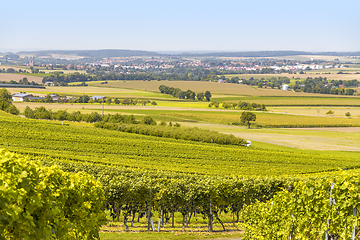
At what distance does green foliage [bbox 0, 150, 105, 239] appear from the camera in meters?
7.66

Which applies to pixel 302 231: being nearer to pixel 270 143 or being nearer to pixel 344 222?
pixel 344 222

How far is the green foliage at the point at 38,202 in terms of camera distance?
766 centimetres

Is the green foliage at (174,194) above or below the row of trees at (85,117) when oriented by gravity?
above

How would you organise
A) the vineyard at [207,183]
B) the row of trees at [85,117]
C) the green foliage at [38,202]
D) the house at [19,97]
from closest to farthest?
the green foliage at [38,202]
the vineyard at [207,183]
the row of trees at [85,117]
the house at [19,97]

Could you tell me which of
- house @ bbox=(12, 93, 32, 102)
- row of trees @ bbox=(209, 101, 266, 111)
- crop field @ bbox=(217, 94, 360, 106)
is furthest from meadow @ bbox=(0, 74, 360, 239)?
house @ bbox=(12, 93, 32, 102)

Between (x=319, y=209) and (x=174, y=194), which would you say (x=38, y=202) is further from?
(x=174, y=194)

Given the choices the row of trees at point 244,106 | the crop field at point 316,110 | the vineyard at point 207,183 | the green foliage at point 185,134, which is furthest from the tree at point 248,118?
the vineyard at point 207,183

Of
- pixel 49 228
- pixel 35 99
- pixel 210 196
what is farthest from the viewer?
pixel 35 99

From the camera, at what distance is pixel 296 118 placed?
111 meters

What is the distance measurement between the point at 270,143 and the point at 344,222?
225 ft

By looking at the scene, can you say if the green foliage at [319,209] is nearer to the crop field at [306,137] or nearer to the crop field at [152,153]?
the crop field at [152,153]

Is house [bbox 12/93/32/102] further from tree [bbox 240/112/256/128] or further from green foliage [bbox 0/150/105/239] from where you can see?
green foliage [bbox 0/150/105/239]

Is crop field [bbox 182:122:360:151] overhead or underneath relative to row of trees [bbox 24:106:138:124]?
underneath

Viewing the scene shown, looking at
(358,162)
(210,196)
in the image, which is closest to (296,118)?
(358,162)
